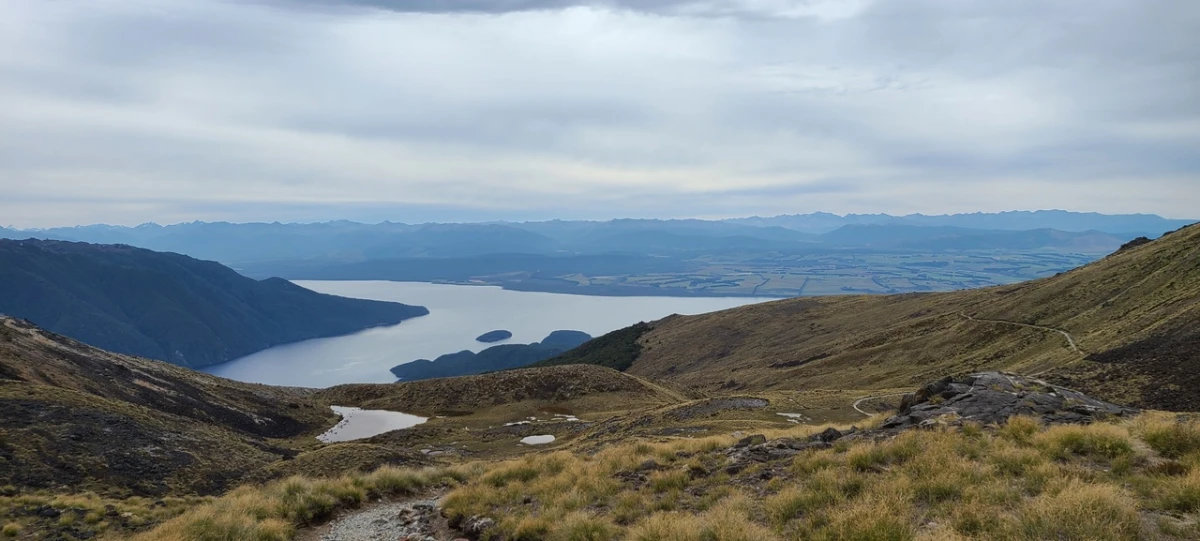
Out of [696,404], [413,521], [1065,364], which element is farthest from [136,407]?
[1065,364]

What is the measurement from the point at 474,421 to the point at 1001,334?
1977 inches

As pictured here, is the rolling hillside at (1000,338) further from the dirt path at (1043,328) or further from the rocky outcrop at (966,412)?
the rocky outcrop at (966,412)

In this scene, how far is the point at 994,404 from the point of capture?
15461 mm

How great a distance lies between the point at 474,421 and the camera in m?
42.6

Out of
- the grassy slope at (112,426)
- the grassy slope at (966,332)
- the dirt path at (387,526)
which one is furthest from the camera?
the grassy slope at (966,332)

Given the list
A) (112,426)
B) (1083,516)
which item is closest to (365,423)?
(112,426)

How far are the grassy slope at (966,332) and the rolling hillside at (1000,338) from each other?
0.17 meters

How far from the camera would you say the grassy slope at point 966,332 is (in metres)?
41.2

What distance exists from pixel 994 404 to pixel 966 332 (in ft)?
169

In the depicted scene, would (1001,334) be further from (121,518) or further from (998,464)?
(121,518)

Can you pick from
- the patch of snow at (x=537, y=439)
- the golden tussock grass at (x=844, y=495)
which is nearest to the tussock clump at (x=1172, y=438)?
the golden tussock grass at (x=844, y=495)

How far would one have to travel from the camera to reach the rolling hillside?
33.8 m

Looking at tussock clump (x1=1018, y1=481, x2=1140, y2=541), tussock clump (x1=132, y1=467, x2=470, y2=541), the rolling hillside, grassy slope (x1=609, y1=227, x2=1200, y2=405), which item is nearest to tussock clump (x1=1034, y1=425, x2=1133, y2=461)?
tussock clump (x1=1018, y1=481, x2=1140, y2=541)

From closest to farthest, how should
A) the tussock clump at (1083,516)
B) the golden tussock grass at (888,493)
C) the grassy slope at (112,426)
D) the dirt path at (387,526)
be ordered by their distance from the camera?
the tussock clump at (1083,516)
the golden tussock grass at (888,493)
the dirt path at (387,526)
the grassy slope at (112,426)
